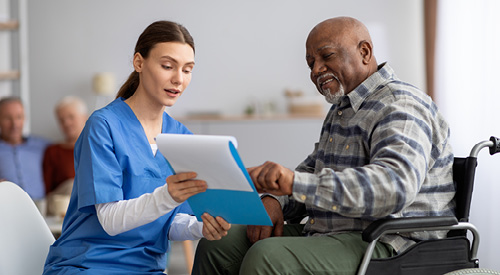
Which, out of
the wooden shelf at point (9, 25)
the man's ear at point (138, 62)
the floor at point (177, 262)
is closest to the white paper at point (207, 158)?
the man's ear at point (138, 62)

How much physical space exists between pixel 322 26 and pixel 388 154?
48 centimetres

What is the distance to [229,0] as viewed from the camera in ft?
20.5

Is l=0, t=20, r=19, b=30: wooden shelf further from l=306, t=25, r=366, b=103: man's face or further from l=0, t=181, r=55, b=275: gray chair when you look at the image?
l=306, t=25, r=366, b=103: man's face

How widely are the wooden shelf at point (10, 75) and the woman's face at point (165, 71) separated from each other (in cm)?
369

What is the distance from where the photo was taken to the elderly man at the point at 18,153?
4.53 meters

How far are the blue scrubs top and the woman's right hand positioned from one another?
0.24 metres

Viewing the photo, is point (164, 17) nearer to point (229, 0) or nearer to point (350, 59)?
point (229, 0)

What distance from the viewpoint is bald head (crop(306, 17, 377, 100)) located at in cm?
171

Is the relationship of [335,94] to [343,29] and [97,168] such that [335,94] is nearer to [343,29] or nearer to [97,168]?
[343,29]

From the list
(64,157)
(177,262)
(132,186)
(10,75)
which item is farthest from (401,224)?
(10,75)

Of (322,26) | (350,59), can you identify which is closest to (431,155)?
(350,59)

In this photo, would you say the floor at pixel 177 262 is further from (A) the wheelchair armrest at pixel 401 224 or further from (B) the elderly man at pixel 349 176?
(A) the wheelchair armrest at pixel 401 224

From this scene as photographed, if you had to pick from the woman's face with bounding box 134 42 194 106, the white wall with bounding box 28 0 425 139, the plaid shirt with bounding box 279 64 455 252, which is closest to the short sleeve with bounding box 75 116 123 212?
the woman's face with bounding box 134 42 194 106

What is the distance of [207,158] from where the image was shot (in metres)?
1.34
